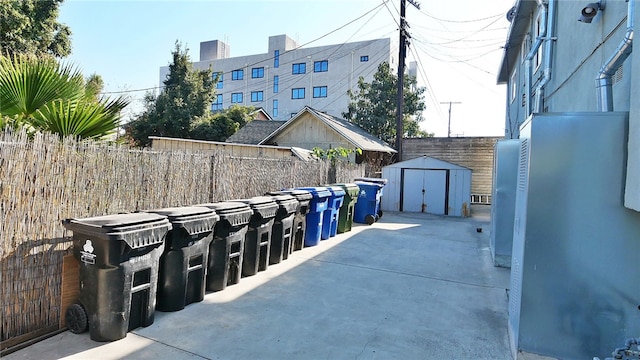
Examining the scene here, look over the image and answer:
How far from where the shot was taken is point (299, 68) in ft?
143

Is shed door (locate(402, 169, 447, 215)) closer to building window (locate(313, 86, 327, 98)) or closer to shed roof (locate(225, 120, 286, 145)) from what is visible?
shed roof (locate(225, 120, 286, 145))

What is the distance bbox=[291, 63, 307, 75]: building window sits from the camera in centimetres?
4312

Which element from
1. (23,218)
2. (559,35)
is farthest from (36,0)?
(559,35)

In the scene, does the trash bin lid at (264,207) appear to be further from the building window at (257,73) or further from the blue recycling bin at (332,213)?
the building window at (257,73)

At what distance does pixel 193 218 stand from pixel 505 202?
554cm

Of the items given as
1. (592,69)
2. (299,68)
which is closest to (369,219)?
(592,69)

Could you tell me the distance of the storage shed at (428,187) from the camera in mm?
13922

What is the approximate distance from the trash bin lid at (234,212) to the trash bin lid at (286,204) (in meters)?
0.95

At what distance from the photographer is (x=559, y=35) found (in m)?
7.53

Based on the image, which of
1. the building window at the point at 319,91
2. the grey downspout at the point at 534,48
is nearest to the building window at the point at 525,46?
the grey downspout at the point at 534,48

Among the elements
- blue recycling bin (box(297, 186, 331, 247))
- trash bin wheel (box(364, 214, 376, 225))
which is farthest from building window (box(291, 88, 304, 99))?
blue recycling bin (box(297, 186, 331, 247))

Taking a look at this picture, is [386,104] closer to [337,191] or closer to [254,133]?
A: [254,133]

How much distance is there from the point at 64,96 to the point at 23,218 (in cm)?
175

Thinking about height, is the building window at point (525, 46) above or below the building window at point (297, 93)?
below
